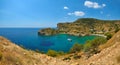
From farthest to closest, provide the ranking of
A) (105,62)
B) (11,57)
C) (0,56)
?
1. (105,62)
2. (11,57)
3. (0,56)

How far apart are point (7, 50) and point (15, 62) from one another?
9.06 ft

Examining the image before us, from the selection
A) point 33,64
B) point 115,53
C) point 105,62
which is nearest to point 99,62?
point 105,62

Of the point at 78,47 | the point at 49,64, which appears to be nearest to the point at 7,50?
the point at 49,64

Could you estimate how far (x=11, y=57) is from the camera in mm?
24453

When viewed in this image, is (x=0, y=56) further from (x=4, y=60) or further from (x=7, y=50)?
(x=7, y=50)

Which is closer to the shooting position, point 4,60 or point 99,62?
point 4,60

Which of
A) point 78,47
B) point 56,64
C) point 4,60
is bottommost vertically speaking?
→ point 78,47

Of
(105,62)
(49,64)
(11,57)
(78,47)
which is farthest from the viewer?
(78,47)

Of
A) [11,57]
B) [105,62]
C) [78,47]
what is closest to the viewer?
[11,57]

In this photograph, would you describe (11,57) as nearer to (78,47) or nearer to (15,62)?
(15,62)

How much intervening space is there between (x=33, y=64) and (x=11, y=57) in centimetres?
353

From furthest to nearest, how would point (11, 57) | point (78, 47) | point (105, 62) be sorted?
point (78, 47) → point (105, 62) → point (11, 57)

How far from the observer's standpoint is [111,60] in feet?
92.7

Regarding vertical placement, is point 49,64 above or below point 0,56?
below
